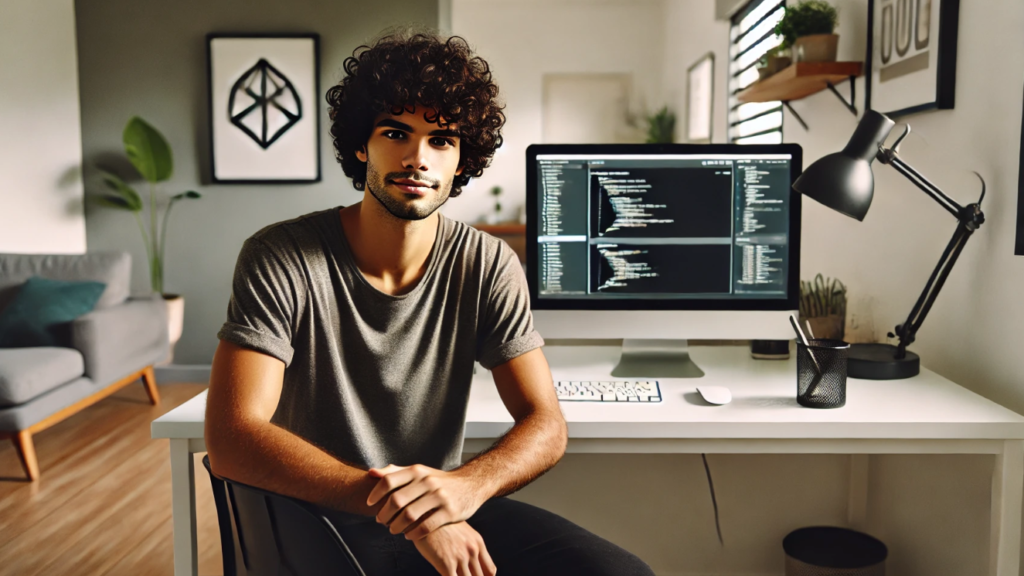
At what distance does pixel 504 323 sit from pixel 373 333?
22 centimetres

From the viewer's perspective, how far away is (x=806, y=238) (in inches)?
98.8

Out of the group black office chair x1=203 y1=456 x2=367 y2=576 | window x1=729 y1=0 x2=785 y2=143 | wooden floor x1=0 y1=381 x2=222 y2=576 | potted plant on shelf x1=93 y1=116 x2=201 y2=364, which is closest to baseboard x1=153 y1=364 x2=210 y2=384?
potted plant on shelf x1=93 y1=116 x2=201 y2=364

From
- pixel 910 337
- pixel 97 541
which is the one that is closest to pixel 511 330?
pixel 910 337

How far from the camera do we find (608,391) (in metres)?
1.42

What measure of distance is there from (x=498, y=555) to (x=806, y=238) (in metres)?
1.72

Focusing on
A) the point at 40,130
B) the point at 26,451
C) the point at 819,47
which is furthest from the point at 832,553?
the point at 40,130

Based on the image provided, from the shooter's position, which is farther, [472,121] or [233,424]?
[472,121]

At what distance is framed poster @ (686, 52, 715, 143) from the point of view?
466cm

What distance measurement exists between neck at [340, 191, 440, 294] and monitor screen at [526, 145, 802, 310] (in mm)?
354

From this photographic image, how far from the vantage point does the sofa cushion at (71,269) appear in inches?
136

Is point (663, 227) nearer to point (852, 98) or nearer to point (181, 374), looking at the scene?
point (852, 98)

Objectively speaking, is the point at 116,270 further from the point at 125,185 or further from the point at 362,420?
the point at 362,420

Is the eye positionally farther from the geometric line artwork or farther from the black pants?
the geometric line artwork

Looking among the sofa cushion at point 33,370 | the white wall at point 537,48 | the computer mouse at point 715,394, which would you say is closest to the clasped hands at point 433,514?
the computer mouse at point 715,394
